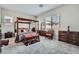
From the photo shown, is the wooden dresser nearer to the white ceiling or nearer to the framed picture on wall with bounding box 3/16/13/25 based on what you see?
the white ceiling

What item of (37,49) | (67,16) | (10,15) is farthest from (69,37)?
(10,15)

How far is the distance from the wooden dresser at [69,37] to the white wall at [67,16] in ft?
0.63

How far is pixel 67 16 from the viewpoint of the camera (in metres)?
2.82

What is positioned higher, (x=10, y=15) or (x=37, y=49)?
(x=10, y=15)

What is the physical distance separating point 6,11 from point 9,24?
388 mm

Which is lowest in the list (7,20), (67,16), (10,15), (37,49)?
(37,49)

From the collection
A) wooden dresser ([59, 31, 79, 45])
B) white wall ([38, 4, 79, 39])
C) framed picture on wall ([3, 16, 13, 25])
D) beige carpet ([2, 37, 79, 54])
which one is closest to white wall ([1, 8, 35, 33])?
framed picture on wall ([3, 16, 13, 25])

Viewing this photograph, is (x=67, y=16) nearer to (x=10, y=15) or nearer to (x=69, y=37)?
(x=69, y=37)

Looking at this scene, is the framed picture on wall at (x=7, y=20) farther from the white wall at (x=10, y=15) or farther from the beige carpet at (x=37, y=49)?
the beige carpet at (x=37, y=49)

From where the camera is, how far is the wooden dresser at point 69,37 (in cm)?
265

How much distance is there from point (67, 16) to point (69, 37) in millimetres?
986

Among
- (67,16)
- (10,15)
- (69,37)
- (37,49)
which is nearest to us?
(10,15)
